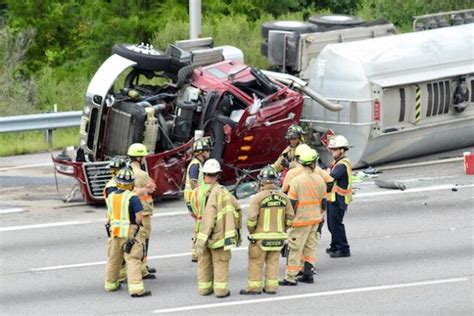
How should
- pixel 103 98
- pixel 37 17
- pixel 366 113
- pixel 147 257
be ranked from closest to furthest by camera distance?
pixel 147 257, pixel 103 98, pixel 366 113, pixel 37 17

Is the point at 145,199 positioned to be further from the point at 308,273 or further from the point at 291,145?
the point at 291,145

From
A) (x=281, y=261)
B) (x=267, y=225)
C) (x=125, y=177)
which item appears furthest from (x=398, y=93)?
(x=125, y=177)

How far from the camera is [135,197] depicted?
15.1 meters

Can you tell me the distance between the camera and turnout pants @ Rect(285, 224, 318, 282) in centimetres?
1554

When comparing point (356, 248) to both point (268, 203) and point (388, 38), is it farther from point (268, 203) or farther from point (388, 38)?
point (388, 38)

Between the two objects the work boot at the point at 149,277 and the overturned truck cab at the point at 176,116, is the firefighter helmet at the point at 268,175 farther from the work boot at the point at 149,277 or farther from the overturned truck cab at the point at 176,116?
the overturned truck cab at the point at 176,116

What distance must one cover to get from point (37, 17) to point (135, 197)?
29.1 m

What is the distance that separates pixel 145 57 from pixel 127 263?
18.7 ft

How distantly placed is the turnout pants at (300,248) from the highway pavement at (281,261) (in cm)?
25

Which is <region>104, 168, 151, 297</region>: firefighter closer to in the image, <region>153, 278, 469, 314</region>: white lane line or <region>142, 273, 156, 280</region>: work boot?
<region>153, 278, 469, 314</region>: white lane line

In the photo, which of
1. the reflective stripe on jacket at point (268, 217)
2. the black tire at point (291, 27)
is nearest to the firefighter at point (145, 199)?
the reflective stripe on jacket at point (268, 217)

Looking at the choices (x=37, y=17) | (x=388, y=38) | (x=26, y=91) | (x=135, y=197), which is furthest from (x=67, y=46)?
(x=135, y=197)

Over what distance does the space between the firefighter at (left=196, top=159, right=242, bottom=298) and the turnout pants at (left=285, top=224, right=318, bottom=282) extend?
36.0 inches

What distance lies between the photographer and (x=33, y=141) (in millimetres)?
24641
